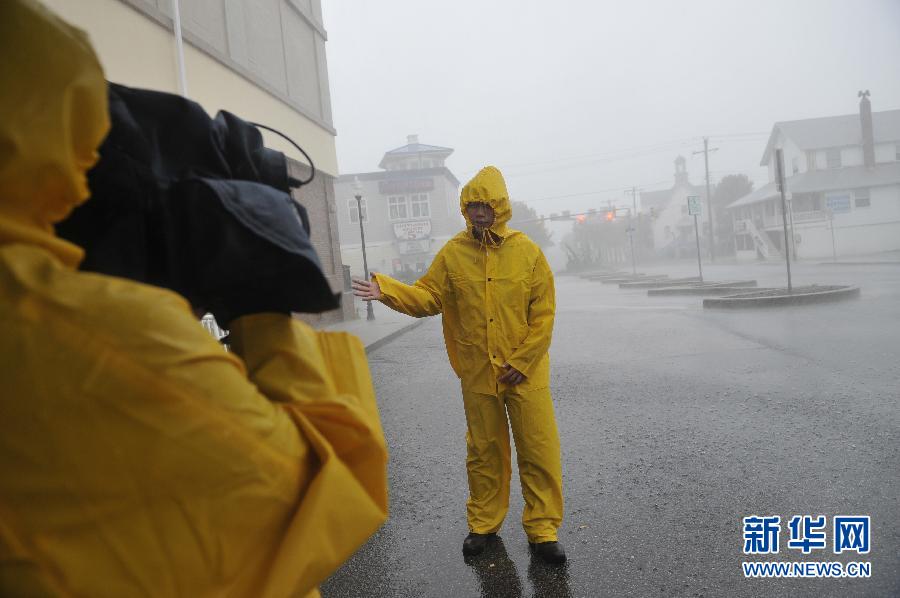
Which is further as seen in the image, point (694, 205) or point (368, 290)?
point (694, 205)

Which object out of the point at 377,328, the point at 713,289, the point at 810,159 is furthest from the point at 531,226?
the point at 377,328

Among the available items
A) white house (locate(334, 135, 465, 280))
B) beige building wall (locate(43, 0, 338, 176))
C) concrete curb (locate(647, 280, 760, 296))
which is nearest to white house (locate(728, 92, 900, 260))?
concrete curb (locate(647, 280, 760, 296))

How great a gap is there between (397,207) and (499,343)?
60.9m

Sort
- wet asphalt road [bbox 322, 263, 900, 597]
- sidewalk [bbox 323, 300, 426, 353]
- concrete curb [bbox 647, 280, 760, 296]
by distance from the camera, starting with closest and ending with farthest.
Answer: wet asphalt road [bbox 322, 263, 900, 597] → sidewalk [bbox 323, 300, 426, 353] → concrete curb [bbox 647, 280, 760, 296]

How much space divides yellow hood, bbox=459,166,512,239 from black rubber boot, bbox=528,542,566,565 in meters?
1.66

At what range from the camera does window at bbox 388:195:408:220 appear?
6284 centimetres

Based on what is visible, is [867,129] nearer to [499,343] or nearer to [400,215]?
[400,215]

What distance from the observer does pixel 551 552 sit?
3.26 m

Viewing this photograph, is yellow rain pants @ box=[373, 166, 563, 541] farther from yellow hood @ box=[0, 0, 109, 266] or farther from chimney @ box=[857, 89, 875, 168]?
chimney @ box=[857, 89, 875, 168]

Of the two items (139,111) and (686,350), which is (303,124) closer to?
(686,350)

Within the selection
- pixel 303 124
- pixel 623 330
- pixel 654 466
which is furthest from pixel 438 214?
pixel 654 466

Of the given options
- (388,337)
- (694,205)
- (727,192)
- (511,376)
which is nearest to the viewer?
(511,376)

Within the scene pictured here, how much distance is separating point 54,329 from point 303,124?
1690 centimetres

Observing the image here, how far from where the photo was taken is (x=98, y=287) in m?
0.90
